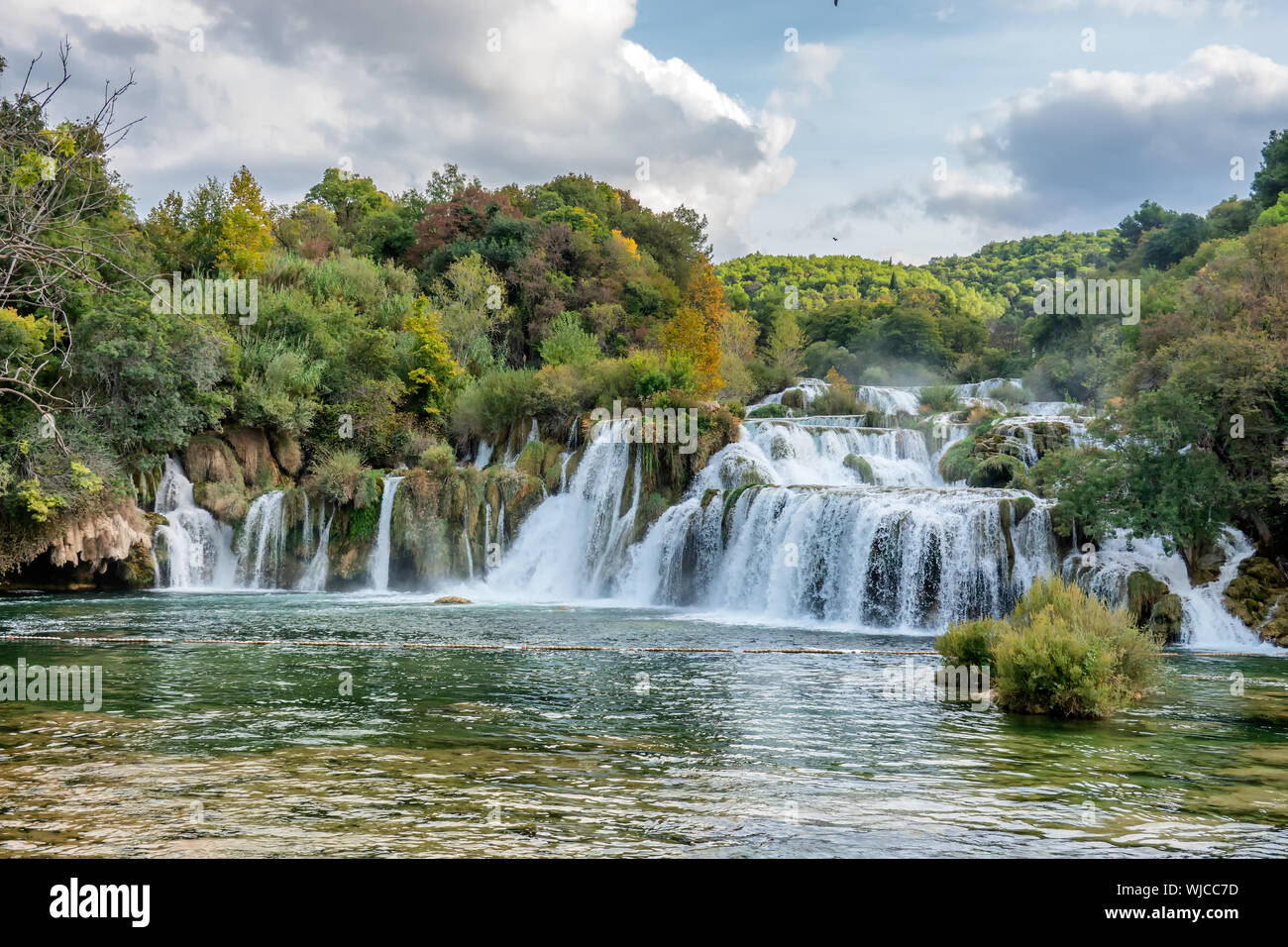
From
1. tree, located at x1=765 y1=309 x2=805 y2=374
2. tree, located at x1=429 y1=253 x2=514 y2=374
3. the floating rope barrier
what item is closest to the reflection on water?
the floating rope barrier

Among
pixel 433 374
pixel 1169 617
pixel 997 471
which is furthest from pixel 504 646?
pixel 433 374

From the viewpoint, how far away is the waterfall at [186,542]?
87.6ft

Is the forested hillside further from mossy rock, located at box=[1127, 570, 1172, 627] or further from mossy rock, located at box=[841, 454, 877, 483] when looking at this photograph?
mossy rock, located at box=[841, 454, 877, 483]

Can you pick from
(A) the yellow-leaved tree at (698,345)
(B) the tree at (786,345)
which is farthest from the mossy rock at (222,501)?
(B) the tree at (786,345)

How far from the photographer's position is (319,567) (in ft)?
91.8

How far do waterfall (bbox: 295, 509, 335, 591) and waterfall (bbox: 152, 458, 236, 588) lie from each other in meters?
2.08

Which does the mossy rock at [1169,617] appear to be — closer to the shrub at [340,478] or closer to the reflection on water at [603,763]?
the reflection on water at [603,763]

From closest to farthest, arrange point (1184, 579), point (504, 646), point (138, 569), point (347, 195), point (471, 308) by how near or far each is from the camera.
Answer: point (504, 646), point (1184, 579), point (138, 569), point (471, 308), point (347, 195)

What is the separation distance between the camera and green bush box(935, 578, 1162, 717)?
10.2m

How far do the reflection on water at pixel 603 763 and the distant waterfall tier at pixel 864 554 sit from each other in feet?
17.0

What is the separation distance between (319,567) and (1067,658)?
74.3 ft

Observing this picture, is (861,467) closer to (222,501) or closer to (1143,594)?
(1143,594)
